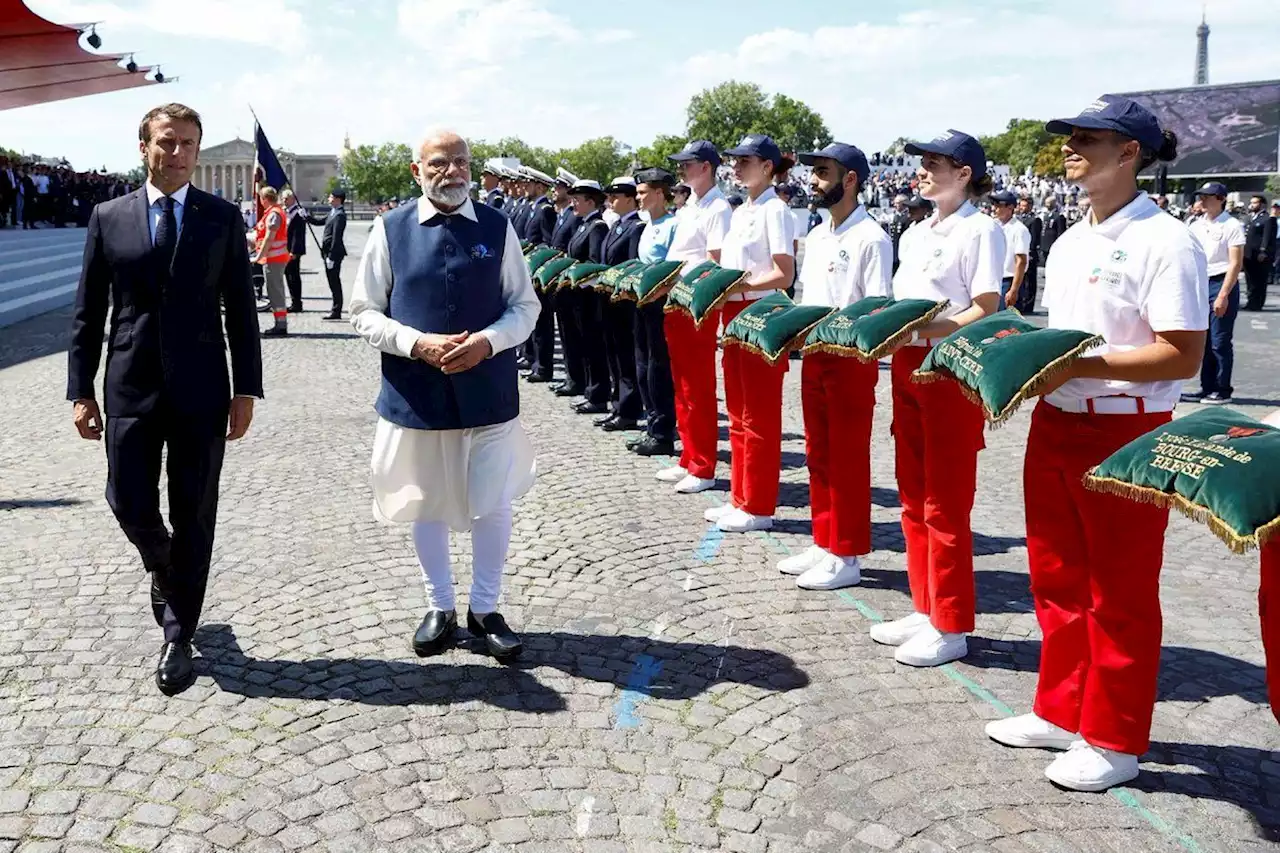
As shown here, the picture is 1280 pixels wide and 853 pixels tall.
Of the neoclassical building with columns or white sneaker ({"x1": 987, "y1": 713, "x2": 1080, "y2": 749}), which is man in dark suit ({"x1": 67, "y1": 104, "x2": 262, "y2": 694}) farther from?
the neoclassical building with columns

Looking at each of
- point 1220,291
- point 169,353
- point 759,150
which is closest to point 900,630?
point 759,150

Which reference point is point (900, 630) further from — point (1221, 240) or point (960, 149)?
point (1221, 240)

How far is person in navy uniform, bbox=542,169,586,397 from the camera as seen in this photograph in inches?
469

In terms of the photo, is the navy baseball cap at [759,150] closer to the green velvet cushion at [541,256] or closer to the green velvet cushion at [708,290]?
the green velvet cushion at [708,290]

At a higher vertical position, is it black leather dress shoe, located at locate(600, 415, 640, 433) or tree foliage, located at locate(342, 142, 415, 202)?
tree foliage, located at locate(342, 142, 415, 202)

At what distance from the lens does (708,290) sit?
22.8 ft

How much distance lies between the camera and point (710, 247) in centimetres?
795

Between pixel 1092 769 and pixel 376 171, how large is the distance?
144174 mm

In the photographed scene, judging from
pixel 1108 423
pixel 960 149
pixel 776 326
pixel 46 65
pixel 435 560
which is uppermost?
pixel 46 65

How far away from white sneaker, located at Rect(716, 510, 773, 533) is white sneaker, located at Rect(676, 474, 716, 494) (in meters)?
0.97

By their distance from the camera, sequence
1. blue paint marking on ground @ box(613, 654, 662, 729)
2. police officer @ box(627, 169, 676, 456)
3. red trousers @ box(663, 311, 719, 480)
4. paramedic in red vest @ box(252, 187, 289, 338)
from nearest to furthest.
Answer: blue paint marking on ground @ box(613, 654, 662, 729) → red trousers @ box(663, 311, 719, 480) → police officer @ box(627, 169, 676, 456) → paramedic in red vest @ box(252, 187, 289, 338)

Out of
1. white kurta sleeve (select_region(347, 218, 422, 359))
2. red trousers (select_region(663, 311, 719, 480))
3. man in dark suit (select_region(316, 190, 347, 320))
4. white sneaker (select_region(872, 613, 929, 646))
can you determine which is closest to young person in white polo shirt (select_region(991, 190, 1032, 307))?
red trousers (select_region(663, 311, 719, 480))

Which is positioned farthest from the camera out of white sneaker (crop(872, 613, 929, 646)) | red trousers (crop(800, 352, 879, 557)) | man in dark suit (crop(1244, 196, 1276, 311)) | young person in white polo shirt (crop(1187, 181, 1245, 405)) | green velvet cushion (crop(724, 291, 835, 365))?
man in dark suit (crop(1244, 196, 1276, 311))

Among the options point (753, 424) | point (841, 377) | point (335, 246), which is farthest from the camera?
point (335, 246)
